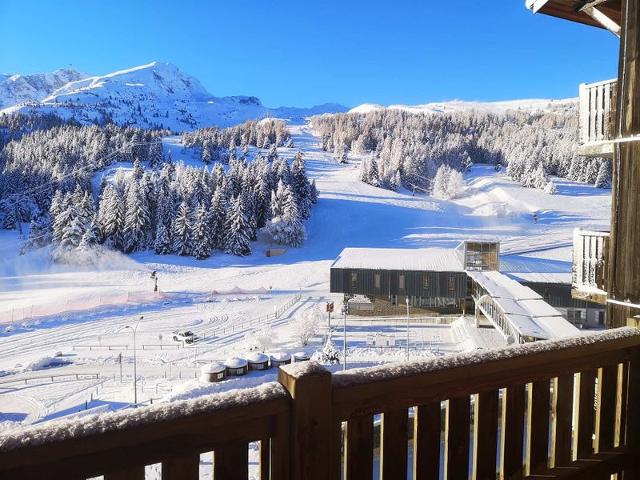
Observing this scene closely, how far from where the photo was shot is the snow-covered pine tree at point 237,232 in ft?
165

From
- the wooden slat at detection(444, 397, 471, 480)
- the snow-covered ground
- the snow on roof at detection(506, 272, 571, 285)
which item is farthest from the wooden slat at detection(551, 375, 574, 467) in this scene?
the snow on roof at detection(506, 272, 571, 285)

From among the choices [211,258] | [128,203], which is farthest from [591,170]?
[128,203]

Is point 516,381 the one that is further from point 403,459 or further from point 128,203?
point 128,203

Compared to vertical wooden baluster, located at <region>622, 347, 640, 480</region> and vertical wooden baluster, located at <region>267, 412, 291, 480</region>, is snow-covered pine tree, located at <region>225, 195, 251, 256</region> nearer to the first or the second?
vertical wooden baluster, located at <region>622, 347, 640, 480</region>

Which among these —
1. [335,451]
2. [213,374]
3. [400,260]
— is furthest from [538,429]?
[400,260]

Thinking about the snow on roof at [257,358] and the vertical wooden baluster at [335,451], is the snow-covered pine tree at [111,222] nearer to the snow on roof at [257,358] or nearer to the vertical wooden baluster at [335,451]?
the snow on roof at [257,358]

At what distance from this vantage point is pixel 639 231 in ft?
11.0

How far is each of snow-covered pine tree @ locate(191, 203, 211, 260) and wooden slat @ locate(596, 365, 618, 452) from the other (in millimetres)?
48386

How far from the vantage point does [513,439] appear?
2.18 m

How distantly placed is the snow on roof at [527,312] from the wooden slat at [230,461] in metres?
11.9

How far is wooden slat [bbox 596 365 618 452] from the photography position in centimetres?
250

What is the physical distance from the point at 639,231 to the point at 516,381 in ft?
6.53

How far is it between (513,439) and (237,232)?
49.2 m

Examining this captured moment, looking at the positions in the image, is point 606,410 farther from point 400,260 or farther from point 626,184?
point 400,260
